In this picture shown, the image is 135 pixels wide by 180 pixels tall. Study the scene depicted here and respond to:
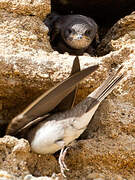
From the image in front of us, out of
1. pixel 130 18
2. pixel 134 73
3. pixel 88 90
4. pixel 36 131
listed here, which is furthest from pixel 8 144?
pixel 130 18

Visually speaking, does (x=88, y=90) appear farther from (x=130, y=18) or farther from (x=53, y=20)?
(x=53, y=20)

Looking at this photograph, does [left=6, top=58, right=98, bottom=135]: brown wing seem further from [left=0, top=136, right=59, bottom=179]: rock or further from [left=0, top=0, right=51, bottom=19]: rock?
[left=0, top=0, right=51, bottom=19]: rock

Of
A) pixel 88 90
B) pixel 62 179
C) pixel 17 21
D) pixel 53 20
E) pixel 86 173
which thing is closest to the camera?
pixel 62 179

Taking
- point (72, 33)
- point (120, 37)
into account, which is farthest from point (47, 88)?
point (72, 33)

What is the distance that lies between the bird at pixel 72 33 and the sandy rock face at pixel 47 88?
0.42 meters

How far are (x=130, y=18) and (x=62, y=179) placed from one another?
49.4 inches

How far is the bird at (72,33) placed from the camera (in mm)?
2856

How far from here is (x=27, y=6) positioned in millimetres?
2463

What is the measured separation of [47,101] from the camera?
6.43 ft

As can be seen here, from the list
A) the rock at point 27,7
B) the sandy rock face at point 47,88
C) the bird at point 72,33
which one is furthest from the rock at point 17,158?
the bird at point 72,33

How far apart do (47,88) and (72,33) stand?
842 mm

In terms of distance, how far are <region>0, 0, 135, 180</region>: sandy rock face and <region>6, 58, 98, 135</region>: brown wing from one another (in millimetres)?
117

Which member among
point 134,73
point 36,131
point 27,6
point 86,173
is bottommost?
point 86,173

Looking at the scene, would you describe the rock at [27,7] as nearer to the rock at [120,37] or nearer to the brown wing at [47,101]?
the rock at [120,37]
